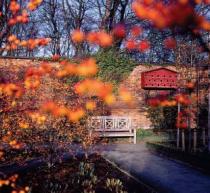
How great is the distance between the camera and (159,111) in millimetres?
17297

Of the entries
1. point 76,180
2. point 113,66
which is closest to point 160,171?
point 76,180

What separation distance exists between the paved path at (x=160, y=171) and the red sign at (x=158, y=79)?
554cm

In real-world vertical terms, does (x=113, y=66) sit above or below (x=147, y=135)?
above

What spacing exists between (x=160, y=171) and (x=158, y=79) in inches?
368

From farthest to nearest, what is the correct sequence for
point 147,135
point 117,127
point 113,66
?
1. point 113,66
2. point 147,135
3. point 117,127

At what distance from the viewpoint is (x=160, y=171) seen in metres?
9.26

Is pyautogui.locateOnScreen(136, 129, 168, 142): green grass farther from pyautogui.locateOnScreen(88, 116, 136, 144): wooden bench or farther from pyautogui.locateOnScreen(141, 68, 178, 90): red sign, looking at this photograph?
pyautogui.locateOnScreen(141, 68, 178, 90): red sign

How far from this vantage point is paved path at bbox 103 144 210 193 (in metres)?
7.71

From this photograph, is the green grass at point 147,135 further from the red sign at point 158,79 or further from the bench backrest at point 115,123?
the red sign at point 158,79

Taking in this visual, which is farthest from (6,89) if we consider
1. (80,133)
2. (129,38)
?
(129,38)

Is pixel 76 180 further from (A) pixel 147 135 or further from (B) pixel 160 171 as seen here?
(A) pixel 147 135

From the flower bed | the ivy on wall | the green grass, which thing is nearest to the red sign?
the ivy on wall

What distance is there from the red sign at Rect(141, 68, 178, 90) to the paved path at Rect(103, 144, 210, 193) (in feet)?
18.2

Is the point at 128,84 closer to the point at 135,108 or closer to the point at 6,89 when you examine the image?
the point at 135,108
